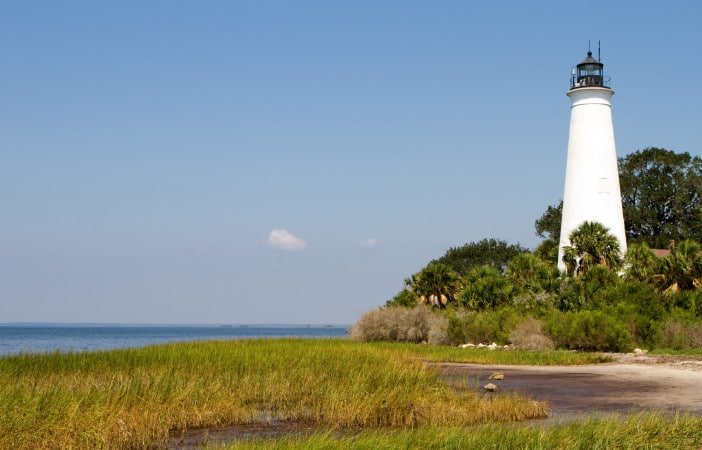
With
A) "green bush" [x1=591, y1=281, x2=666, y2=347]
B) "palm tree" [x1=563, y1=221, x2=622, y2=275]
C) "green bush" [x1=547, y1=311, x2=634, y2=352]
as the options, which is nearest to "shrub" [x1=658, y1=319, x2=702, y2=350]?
"green bush" [x1=591, y1=281, x2=666, y2=347]

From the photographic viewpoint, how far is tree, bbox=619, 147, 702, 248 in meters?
65.1

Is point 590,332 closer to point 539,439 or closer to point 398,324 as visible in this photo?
point 398,324

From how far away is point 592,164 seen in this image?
48.2 m

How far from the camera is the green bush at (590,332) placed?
35812mm

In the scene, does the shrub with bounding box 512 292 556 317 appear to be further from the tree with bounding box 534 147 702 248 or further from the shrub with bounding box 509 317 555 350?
the tree with bounding box 534 147 702 248

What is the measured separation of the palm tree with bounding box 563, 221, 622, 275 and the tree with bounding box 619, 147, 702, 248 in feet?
59.8

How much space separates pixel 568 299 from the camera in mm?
41531

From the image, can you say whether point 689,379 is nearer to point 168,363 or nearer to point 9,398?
point 168,363

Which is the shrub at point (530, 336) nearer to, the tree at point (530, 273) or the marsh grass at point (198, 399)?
the tree at point (530, 273)

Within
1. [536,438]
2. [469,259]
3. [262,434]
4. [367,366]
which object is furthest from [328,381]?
[469,259]

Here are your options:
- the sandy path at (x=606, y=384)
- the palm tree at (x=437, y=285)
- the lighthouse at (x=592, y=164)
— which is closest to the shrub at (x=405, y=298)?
the palm tree at (x=437, y=285)

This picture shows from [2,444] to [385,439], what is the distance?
19.0 ft

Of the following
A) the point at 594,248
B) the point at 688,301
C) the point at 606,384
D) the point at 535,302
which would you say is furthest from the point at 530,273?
the point at 606,384

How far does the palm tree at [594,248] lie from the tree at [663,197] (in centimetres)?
1824
